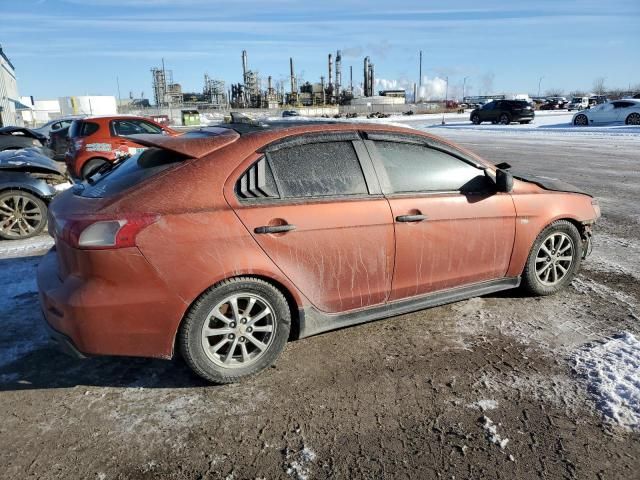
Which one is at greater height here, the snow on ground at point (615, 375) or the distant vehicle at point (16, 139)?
the distant vehicle at point (16, 139)

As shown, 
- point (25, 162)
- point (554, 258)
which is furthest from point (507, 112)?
point (25, 162)

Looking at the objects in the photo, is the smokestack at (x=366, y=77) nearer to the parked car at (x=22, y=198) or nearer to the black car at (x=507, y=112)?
the black car at (x=507, y=112)

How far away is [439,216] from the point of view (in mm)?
3666

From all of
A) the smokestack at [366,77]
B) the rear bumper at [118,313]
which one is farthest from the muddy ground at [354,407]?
the smokestack at [366,77]

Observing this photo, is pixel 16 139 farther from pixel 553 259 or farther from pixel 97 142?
pixel 553 259

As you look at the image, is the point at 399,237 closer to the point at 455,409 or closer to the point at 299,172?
the point at 299,172

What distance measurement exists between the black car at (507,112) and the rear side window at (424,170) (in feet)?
103

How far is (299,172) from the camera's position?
333 cm

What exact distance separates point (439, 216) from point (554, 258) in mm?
1477

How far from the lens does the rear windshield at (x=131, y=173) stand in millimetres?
3137

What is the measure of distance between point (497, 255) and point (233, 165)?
2.24 metres

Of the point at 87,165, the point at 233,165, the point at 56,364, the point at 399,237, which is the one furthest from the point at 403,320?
the point at 87,165

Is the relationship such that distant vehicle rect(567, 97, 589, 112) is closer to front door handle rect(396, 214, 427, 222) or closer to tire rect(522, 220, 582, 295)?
tire rect(522, 220, 582, 295)

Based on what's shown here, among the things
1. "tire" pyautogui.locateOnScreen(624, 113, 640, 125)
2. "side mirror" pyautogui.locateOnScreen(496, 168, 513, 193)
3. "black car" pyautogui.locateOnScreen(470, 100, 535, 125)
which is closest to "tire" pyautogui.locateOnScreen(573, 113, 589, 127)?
"tire" pyautogui.locateOnScreen(624, 113, 640, 125)
